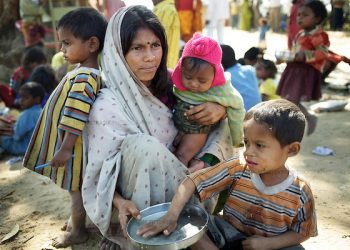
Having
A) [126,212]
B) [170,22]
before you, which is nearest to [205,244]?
[126,212]

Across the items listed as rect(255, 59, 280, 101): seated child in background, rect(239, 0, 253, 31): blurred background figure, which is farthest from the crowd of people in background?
rect(239, 0, 253, 31): blurred background figure

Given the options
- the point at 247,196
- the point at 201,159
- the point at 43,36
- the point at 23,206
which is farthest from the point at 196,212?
the point at 43,36

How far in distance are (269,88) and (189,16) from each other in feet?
6.47

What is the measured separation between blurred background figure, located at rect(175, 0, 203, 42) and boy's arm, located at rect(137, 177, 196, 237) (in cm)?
481

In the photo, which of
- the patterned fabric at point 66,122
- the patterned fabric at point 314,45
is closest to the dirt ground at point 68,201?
the patterned fabric at point 66,122

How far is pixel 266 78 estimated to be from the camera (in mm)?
5840

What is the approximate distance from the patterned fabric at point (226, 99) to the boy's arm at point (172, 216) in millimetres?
522

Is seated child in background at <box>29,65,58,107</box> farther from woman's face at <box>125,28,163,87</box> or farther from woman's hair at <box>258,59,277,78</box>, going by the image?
woman's face at <box>125,28,163,87</box>

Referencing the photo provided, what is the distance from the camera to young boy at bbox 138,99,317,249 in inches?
72.9

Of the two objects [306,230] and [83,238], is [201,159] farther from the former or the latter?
[83,238]

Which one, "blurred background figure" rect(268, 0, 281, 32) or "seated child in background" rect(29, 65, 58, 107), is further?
"blurred background figure" rect(268, 0, 281, 32)

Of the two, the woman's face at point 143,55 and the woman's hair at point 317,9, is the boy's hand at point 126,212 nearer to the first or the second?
the woman's face at point 143,55

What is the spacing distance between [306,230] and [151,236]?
0.74m

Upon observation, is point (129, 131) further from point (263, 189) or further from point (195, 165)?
point (263, 189)
